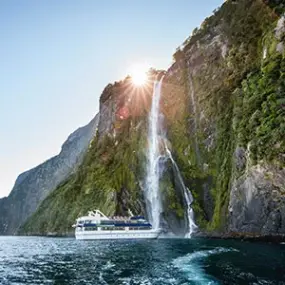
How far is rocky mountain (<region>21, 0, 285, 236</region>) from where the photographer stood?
194 ft

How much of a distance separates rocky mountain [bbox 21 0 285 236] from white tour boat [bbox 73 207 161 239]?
6.57m

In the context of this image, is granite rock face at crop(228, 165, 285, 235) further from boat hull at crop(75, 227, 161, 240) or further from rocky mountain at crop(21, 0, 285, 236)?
boat hull at crop(75, 227, 161, 240)

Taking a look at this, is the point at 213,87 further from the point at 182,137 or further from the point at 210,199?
the point at 210,199

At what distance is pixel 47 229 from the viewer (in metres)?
141

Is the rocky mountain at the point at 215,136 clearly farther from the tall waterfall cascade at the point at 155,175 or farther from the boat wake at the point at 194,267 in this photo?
the boat wake at the point at 194,267

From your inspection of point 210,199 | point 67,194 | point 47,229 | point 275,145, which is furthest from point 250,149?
point 47,229

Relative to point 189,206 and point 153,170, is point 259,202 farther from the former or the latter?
point 153,170

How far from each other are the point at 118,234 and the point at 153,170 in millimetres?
20313

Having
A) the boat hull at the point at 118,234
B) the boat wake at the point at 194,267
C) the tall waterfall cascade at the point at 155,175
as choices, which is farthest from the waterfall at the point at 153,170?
the boat wake at the point at 194,267

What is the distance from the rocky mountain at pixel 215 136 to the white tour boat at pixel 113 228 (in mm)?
6569

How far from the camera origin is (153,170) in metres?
95.3

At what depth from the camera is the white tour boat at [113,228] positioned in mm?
84875

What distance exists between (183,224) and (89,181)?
54.1 metres

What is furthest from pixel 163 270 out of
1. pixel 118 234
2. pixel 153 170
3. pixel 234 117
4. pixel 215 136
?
pixel 153 170
